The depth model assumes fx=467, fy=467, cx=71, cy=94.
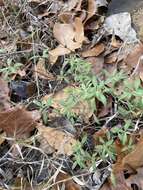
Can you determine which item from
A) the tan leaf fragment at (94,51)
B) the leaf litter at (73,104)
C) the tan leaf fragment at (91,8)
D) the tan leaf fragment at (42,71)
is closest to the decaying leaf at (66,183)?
the leaf litter at (73,104)

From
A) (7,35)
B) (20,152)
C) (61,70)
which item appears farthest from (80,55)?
(20,152)

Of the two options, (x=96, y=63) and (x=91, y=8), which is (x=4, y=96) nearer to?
(x=96, y=63)

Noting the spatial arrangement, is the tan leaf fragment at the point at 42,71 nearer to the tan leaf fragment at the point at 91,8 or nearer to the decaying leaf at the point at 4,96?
the decaying leaf at the point at 4,96

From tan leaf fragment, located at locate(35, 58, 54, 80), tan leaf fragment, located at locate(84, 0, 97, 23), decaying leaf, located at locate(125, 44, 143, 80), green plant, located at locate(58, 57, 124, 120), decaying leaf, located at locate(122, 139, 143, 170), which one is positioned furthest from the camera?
tan leaf fragment, located at locate(84, 0, 97, 23)

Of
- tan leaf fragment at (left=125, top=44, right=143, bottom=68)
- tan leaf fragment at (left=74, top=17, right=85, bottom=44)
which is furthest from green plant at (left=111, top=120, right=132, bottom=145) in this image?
tan leaf fragment at (left=74, top=17, right=85, bottom=44)

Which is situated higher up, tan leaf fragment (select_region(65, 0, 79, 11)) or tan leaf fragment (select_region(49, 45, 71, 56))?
tan leaf fragment (select_region(65, 0, 79, 11))

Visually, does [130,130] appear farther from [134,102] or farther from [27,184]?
[27,184]

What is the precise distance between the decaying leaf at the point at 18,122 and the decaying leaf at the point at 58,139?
41mm

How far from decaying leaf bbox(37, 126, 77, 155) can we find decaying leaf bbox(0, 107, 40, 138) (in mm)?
41

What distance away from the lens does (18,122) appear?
1.71 metres

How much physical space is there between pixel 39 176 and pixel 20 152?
11 centimetres

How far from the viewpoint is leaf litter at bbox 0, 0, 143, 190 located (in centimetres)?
161

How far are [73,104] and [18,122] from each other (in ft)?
0.70

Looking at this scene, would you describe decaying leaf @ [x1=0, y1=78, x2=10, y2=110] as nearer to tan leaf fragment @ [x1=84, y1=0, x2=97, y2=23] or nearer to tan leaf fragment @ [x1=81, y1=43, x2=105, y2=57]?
tan leaf fragment @ [x1=81, y1=43, x2=105, y2=57]
